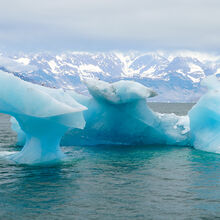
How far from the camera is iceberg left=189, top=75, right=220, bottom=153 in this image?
90.9ft

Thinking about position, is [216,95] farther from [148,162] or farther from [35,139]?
[35,139]

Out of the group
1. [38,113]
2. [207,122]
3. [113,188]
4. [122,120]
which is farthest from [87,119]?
[113,188]

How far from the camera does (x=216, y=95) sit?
93.2 feet

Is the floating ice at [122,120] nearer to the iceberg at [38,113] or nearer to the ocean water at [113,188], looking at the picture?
the ocean water at [113,188]

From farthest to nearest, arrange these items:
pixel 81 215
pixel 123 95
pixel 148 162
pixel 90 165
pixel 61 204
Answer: pixel 123 95 < pixel 148 162 < pixel 90 165 < pixel 61 204 < pixel 81 215

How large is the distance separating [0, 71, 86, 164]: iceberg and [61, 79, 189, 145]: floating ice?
5.51 m

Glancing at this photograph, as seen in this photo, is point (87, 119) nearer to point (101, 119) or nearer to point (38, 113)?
point (101, 119)

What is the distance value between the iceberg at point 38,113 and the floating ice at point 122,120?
551cm

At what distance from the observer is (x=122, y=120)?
29.5 m

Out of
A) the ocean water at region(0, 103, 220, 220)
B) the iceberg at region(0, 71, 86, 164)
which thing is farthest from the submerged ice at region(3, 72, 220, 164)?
the ocean water at region(0, 103, 220, 220)

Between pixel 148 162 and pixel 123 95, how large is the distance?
580 cm

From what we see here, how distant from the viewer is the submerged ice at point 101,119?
20.4m

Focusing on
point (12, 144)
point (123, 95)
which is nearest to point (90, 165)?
point (123, 95)

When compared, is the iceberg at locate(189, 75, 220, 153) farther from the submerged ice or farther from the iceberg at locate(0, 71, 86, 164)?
the iceberg at locate(0, 71, 86, 164)
